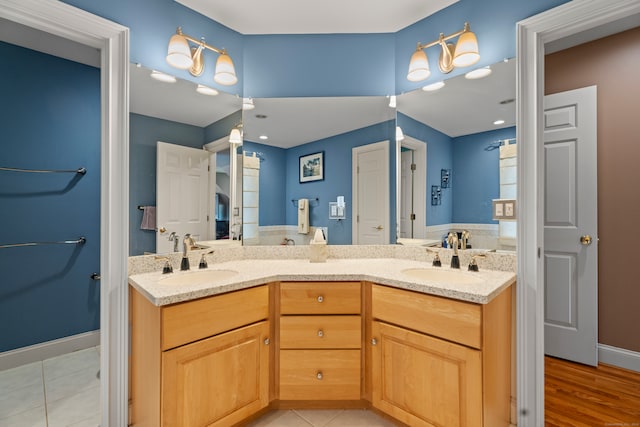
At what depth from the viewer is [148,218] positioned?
1732mm

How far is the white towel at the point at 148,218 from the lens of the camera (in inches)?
67.5

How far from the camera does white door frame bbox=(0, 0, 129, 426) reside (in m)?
1.56

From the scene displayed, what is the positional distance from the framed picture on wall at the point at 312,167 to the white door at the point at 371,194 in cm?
24

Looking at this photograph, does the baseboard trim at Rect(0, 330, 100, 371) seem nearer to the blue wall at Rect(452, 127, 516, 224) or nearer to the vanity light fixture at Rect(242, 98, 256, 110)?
the vanity light fixture at Rect(242, 98, 256, 110)

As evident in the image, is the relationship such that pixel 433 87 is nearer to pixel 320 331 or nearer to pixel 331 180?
pixel 331 180

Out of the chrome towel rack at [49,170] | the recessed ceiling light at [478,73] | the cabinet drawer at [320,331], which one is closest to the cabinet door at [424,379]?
the cabinet drawer at [320,331]

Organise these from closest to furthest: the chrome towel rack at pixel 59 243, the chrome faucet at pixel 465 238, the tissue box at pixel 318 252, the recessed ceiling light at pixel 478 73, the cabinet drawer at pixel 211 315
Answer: the cabinet drawer at pixel 211 315, the recessed ceiling light at pixel 478 73, the chrome faucet at pixel 465 238, the tissue box at pixel 318 252, the chrome towel rack at pixel 59 243

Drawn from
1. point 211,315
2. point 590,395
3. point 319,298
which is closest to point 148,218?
point 211,315

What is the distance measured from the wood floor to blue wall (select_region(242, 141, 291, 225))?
6.57 ft

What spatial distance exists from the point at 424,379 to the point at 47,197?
291 cm

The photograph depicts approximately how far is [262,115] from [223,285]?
4.20ft

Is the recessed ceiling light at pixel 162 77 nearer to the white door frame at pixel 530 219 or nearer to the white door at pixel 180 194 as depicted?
the white door at pixel 180 194

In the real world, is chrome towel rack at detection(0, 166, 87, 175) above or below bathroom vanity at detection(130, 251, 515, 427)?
above

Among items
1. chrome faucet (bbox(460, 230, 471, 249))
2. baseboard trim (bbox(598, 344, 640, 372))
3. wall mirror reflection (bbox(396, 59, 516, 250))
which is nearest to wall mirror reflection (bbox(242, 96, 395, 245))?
wall mirror reflection (bbox(396, 59, 516, 250))
